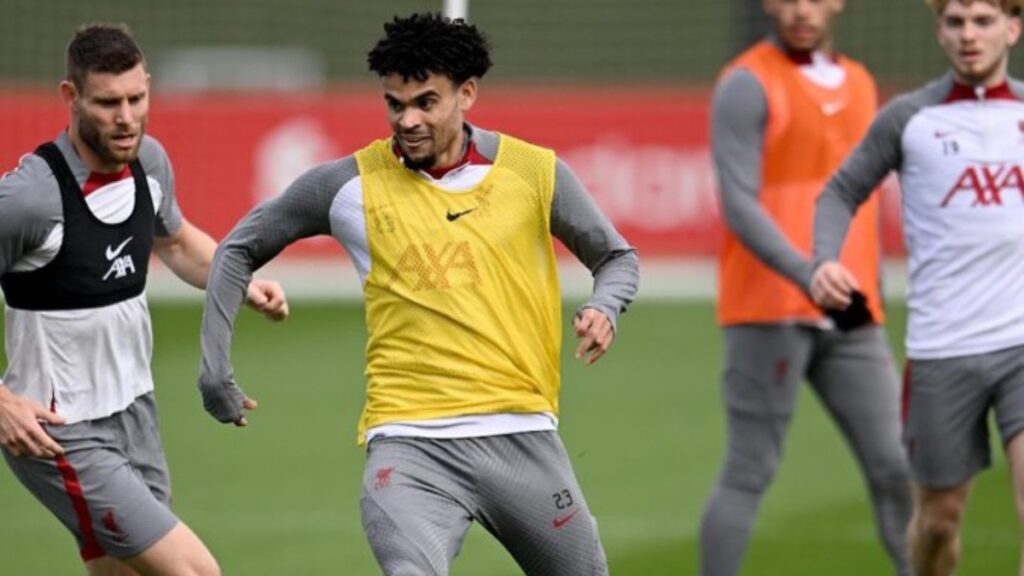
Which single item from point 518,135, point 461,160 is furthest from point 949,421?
point 518,135

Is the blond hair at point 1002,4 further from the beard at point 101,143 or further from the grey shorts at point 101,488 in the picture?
the grey shorts at point 101,488

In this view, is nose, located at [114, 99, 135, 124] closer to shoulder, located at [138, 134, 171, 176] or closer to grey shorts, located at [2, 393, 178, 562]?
shoulder, located at [138, 134, 171, 176]

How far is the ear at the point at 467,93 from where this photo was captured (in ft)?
22.5

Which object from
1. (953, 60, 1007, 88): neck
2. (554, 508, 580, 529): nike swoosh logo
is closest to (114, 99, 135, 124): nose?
(554, 508, 580, 529): nike swoosh logo

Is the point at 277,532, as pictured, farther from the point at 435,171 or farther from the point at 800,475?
the point at 435,171

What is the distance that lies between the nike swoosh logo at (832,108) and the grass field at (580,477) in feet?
7.27

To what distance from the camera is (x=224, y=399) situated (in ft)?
22.2

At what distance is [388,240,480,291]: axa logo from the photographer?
6777 millimetres

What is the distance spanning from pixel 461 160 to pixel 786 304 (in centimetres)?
234

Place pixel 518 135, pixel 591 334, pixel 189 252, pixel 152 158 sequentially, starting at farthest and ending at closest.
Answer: pixel 518 135 < pixel 189 252 < pixel 152 158 < pixel 591 334

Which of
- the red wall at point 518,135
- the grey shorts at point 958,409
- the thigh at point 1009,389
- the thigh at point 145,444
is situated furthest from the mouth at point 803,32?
the red wall at point 518,135

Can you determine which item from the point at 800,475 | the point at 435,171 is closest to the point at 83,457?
the point at 435,171

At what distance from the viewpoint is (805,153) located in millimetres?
8914

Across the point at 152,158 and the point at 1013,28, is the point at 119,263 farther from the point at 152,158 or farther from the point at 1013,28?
the point at 1013,28
